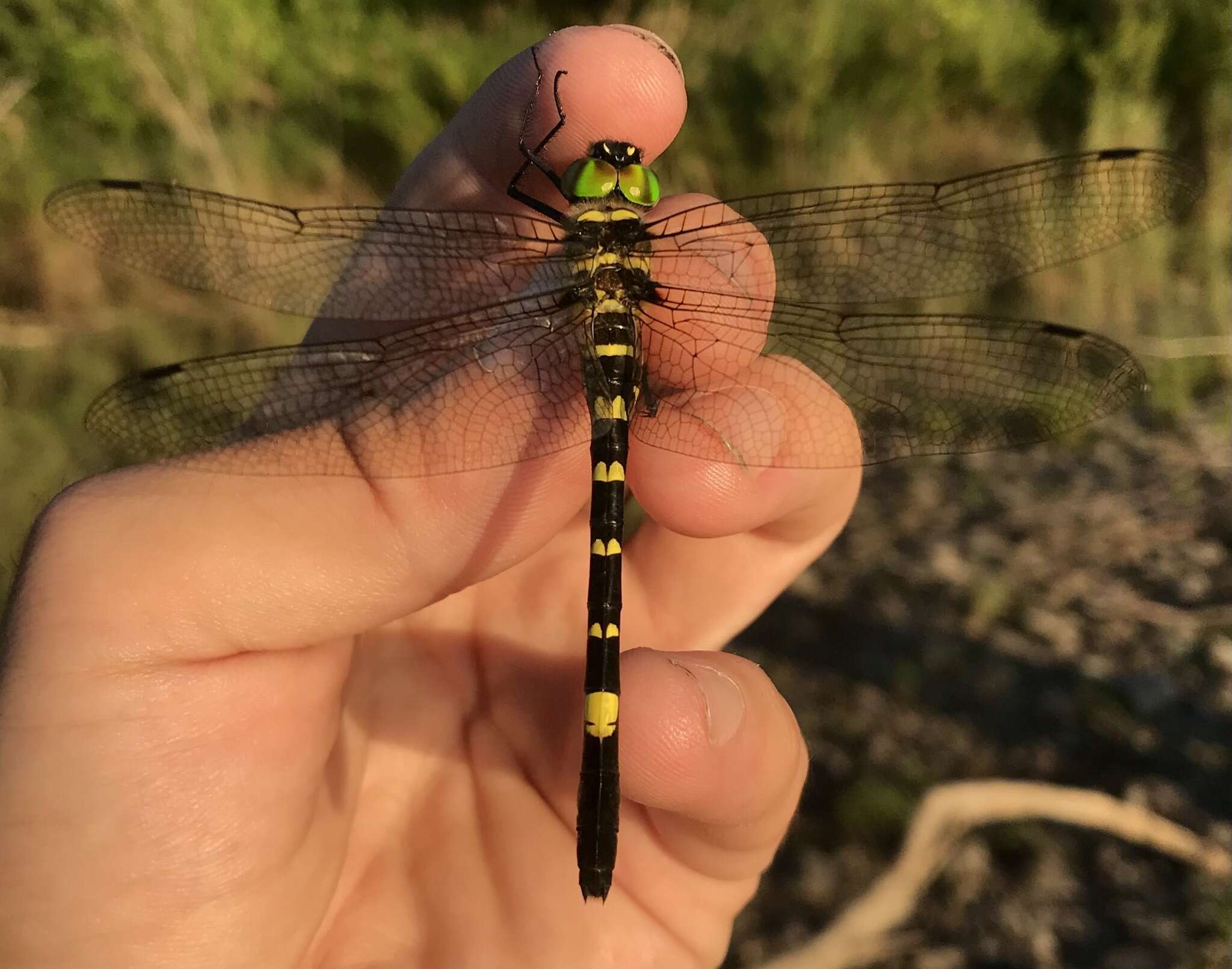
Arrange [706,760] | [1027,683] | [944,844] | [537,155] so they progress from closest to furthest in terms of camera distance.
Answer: [706,760] < [537,155] < [944,844] < [1027,683]

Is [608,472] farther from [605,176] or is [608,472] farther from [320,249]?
[320,249]

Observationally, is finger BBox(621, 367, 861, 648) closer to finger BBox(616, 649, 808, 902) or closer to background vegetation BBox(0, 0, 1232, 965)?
finger BBox(616, 649, 808, 902)

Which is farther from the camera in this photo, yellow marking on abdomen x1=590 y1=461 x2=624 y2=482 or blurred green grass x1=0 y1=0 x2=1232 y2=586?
blurred green grass x1=0 y1=0 x2=1232 y2=586

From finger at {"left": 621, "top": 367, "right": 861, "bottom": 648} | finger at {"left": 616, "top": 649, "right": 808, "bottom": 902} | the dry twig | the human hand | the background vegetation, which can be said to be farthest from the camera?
the background vegetation

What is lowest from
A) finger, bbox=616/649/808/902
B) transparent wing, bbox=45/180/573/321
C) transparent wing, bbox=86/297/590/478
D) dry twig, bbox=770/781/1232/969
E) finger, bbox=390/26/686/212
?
dry twig, bbox=770/781/1232/969

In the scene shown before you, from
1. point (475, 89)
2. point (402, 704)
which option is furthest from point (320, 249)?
point (475, 89)

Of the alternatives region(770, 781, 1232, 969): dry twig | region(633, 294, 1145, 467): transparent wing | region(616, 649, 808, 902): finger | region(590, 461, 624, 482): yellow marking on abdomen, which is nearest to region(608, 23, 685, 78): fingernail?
region(633, 294, 1145, 467): transparent wing

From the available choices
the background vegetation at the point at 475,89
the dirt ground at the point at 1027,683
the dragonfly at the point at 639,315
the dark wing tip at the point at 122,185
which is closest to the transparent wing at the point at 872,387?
the dragonfly at the point at 639,315

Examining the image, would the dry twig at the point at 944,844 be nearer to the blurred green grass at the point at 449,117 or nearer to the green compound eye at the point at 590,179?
the green compound eye at the point at 590,179

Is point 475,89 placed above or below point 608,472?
above
